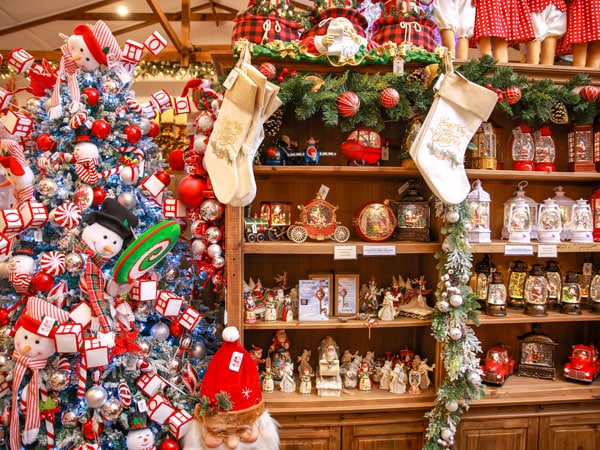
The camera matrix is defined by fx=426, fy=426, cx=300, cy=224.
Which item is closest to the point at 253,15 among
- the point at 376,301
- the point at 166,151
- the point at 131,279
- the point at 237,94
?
the point at 237,94

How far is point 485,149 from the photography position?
2.28 metres

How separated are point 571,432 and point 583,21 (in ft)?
7.21

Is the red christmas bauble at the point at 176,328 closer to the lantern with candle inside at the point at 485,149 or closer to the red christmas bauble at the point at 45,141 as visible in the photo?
the red christmas bauble at the point at 45,141

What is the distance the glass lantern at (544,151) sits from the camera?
7.84ft

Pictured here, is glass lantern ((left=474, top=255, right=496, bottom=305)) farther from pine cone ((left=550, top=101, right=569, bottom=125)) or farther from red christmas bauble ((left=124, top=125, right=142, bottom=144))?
red christmas bauble ((left=124, top=125, right=142, bottom=144))

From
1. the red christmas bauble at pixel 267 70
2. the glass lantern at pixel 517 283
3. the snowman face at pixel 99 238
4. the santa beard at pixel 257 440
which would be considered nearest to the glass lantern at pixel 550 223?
the glass lantern at pixel 517 283

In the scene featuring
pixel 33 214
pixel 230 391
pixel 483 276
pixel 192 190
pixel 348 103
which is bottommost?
pixel 230 391

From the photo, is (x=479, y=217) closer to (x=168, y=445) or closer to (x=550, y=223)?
(x=550, y=223)

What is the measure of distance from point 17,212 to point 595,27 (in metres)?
2.97

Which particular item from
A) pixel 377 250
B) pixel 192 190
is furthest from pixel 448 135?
pixel 192 190

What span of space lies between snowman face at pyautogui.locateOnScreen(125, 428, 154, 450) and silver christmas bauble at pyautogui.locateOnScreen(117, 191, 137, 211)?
1017 millimetres

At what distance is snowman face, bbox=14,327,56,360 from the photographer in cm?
175

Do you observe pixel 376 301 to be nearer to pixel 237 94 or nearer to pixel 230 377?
pixel 230 377

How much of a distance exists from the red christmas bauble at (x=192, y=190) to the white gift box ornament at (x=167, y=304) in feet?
1.51
